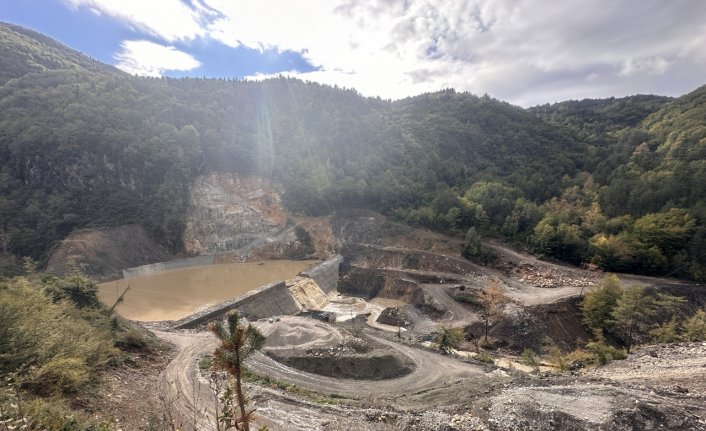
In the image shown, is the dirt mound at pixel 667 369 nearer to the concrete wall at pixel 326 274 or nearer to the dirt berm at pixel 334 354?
the dirt berm at pixel 334 354

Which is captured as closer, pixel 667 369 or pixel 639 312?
pixel 667 369

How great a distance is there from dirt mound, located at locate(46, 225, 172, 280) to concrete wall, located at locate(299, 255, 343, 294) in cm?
2838

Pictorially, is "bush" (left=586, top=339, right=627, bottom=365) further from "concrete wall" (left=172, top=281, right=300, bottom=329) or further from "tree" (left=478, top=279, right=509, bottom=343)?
"concrete wall" (left=172, top=281, right=300, bottom=329)

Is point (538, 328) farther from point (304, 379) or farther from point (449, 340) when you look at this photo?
point (304, 379)

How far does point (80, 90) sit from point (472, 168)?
8306cm

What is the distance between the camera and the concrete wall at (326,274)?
49156 mm

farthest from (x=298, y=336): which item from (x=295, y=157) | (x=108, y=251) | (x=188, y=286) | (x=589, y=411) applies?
(x=295, y=157)

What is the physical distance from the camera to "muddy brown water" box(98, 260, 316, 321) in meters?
40.7

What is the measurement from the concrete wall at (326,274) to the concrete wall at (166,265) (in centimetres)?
2296

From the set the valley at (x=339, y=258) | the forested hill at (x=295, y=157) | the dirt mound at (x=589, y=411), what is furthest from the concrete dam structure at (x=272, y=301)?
the dirt mound at (x=589, y=411)

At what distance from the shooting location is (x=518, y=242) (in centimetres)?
5150

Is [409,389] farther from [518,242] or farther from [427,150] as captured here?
[427,150]

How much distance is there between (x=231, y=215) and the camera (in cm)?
6812

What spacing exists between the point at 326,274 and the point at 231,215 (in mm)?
26859
